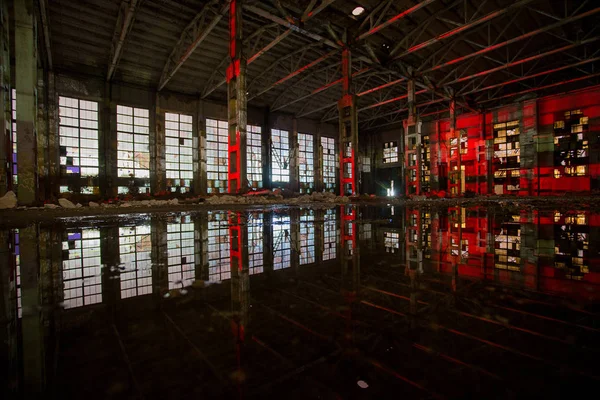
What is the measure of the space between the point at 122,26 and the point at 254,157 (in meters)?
12.4

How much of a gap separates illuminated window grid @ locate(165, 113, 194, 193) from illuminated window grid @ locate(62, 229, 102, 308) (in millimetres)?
18090

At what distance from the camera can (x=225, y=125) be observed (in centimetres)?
2298

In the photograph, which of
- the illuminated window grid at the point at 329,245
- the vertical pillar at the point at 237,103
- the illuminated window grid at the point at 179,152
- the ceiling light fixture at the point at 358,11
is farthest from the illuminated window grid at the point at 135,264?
the illuminated window grid at the point at 179,152

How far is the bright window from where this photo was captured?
17.0 meters

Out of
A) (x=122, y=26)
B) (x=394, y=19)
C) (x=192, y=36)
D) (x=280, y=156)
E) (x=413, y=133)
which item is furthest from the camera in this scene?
(x=280, y=156)

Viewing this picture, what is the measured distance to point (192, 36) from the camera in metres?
14.7

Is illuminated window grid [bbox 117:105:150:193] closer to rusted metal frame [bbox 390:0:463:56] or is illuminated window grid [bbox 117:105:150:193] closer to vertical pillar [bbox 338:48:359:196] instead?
vertical pillar [bbox 338:48:359:196]

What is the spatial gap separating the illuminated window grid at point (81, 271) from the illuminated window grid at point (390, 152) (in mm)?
30382

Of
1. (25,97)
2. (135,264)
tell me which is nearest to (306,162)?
(25,97)

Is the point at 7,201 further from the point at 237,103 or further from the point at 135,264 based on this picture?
the point at 135,264

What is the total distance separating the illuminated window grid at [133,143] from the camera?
735 inches

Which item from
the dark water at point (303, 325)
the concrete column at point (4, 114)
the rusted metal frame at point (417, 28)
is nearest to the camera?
the dark water at point (303, 325)

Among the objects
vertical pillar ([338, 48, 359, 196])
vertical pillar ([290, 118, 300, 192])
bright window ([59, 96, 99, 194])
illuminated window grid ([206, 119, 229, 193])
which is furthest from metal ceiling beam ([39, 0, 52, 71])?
vertical pillar ([290, 118, 300, 192])

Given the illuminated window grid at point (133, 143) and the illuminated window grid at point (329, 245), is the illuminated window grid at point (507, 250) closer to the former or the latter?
the illuminated window grid at point (329, 245)
